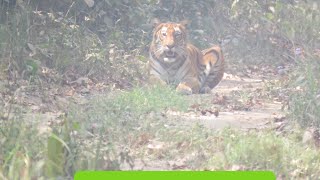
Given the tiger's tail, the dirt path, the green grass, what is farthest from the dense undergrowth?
the tiger's tail

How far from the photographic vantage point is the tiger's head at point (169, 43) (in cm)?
978

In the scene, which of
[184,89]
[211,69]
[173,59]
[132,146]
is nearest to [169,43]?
[173,59]

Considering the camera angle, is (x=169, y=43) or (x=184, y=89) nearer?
(x=184, y=89)

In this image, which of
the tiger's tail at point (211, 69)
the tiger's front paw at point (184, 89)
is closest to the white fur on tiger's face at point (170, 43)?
the tiger's front paw at point (184, 89)

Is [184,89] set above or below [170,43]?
below

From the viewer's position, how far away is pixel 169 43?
9719mm

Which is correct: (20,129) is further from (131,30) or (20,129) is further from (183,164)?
(131,30)

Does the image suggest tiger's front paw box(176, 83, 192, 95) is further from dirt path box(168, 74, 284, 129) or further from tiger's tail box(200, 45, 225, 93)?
tiger's tail box(200, 45, 225, 93)

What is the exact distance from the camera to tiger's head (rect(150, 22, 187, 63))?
978 cm

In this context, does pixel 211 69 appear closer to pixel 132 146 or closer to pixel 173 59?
pixel 173 59

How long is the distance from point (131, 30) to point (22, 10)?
2804 millimetres

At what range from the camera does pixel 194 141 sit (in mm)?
5328

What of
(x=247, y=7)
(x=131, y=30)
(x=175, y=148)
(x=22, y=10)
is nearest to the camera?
(x=175, y=148)

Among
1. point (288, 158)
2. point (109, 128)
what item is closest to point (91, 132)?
point (109, 128)
